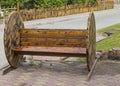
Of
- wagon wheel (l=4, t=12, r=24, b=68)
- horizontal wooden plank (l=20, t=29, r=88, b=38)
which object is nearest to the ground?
wagon wheel (l=4, t=12, r=24, b=68)

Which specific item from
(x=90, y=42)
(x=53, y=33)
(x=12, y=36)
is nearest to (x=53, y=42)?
(x=53, y=33)

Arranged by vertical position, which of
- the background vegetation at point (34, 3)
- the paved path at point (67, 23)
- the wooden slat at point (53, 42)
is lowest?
the paved path at point (67, 23)

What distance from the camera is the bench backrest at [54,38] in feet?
28.5

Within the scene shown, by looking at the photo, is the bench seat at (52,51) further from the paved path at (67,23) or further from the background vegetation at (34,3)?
the background vegetation at (34,3)

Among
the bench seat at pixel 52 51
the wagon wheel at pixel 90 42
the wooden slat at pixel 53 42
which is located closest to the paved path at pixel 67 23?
the wooden slat at pixel 53 42

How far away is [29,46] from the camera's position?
910 centimetres

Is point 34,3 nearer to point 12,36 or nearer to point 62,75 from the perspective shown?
point 12,36

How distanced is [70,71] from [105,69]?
0.79 metres

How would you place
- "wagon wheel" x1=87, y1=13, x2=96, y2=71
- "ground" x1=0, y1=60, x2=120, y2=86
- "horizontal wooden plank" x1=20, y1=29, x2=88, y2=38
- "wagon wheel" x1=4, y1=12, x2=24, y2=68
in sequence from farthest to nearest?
"horizontal wooden plank" x1=20, y1=29, x2=88, y2=38 < "wagon wheel" x1=4, y1=12, x2=24, y2=68 < "wagon wheel" x1=87, y1=13, x2=96, y2=71 < "ground" x1=0, y1=60, x2=120, y2=86

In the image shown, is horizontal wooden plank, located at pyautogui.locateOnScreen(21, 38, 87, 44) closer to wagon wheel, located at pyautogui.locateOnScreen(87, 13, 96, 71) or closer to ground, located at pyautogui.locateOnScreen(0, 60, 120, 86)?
wagon wheel, located at pyautogui.locateOnScreen(87, 13, 96, 71)

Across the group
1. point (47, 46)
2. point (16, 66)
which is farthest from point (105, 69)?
point (16, 66)

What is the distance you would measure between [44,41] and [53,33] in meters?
0.29

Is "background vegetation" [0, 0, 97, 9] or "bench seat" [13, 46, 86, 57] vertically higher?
"background vegetation" [0, 0, 97, 9]

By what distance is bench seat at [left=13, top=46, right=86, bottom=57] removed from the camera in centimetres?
827
